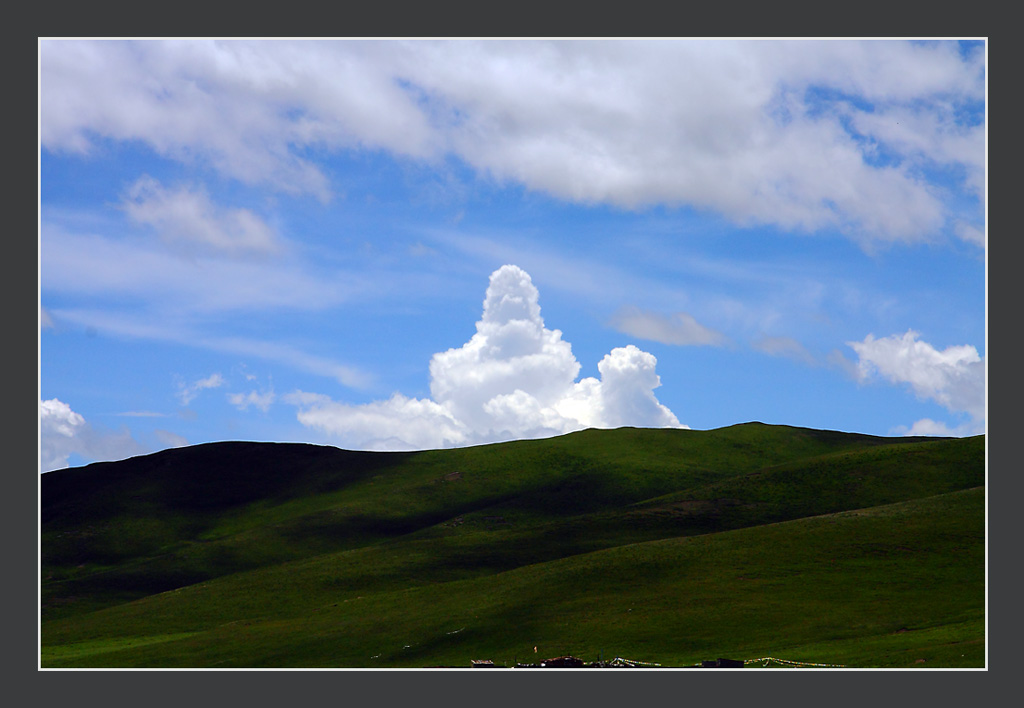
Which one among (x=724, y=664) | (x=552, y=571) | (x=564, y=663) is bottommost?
(x=564, y=663)

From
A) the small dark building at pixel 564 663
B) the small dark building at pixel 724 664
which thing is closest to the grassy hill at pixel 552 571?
the small dark building at pixel 724 664

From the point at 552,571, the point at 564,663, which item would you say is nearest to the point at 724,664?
the point at 564,663

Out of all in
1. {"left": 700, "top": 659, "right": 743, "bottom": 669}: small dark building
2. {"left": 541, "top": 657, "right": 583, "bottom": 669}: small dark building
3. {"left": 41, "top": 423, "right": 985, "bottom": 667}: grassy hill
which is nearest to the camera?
{"left": 700, "top": 659, "right": 743, "bottom": 669}: small dark building

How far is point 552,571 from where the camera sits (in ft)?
335

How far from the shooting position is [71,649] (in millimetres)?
98250

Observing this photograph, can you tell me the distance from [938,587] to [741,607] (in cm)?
2119

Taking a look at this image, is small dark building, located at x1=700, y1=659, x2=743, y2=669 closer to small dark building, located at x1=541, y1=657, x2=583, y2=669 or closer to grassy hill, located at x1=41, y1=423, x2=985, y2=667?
grassy hill, located at x1=41, y1=423, x2=985, y2=667

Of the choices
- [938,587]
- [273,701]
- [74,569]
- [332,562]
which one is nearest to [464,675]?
[273,701]

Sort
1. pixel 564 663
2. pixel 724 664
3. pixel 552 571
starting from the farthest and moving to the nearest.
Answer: pixel 552 571 < pixel 564 663 < pixel 724 664

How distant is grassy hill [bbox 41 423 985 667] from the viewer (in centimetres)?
7731

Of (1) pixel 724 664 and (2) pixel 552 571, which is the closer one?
(1) pixel 724 664

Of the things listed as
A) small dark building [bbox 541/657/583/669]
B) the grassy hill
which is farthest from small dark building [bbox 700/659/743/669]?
small dark building [bbox 541/657/583/669]

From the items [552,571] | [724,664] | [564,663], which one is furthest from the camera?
[552,571]

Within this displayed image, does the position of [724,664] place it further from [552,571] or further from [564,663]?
[552,571]
